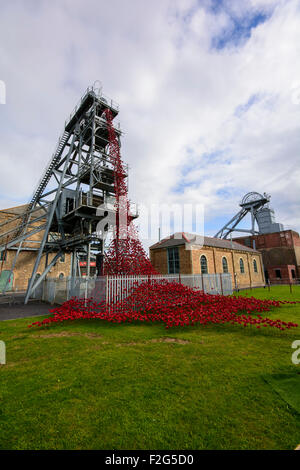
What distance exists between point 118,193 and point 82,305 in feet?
20.7

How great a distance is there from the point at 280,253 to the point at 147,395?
140 ft

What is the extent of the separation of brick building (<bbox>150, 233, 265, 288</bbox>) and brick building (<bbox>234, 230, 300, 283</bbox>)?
39.7 ft

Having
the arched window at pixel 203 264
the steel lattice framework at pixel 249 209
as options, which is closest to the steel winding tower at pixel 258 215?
the steel lattice framework at pixel 249 209

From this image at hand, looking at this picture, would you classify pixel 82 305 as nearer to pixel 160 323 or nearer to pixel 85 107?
pixel 160 323

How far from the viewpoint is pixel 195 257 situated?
1934 cm

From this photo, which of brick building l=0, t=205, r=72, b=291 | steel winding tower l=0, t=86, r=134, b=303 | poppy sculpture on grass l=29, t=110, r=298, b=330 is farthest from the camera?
brick building l=0, t=205, r=72, b=291

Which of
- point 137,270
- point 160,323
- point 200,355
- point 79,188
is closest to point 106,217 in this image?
point 79,188

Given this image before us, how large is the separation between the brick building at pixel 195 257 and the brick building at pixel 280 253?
12.1 m

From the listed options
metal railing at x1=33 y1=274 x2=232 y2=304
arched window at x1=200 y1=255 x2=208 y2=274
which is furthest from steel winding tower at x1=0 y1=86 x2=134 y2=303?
arched window at x1=200 y1=255 x2=208 y2=274

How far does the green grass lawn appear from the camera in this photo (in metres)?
2.13

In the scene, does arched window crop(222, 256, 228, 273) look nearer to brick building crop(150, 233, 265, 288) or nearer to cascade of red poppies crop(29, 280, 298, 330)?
brick building crop(150, 233, 265, 288)

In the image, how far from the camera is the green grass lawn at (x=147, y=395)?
2127 millimetres

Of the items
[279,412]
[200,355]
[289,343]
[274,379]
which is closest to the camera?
[279,412]

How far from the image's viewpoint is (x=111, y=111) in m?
19.5
